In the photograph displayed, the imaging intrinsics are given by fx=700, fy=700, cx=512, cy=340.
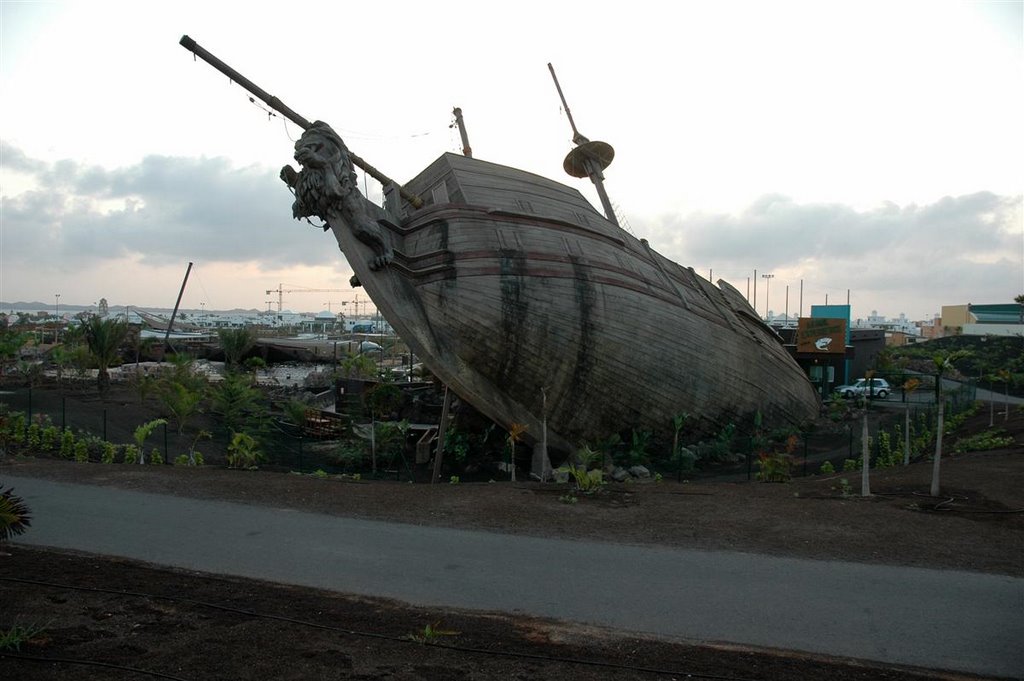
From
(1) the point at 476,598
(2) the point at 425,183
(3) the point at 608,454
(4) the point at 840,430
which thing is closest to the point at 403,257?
(2) the point at 425,183

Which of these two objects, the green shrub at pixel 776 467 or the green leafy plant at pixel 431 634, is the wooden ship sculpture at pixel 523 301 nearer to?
the green shrub at pixel 776 467

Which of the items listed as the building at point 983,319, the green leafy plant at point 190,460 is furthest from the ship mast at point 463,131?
the building at point 983,319

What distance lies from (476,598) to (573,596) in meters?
0.98

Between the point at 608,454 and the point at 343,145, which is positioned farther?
the point at 608,454

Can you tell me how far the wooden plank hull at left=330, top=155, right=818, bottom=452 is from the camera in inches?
590

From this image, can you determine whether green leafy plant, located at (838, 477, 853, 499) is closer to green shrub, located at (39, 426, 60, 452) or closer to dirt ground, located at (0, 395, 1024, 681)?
dirt ground, located at (0, 395, 1024, 681)

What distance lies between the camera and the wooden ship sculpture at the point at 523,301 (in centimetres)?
1491

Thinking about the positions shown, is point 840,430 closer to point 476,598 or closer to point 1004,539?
point 1004,539

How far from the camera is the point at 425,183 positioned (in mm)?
19469

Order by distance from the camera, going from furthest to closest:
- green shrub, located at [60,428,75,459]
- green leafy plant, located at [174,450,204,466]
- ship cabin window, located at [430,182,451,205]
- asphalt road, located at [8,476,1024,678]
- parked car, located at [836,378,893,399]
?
parked car, located at [836,378,893,399] → ship cabin window, located at [430,182,451,205] → green shrub, located at [60,428,75,459] → green leafy plant, located at [174,450,204,466] → asphalt road, located at [8,476,1024,678]

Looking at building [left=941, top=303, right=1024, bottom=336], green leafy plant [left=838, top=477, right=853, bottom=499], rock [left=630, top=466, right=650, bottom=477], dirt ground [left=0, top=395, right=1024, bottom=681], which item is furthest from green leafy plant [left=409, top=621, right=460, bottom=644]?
building [left=941, top=303, right=1024, bottom=336]

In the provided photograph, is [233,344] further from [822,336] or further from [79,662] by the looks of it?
[79,662]

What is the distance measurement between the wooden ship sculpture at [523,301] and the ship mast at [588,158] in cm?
989

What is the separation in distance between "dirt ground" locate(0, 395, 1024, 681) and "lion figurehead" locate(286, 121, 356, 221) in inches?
227
